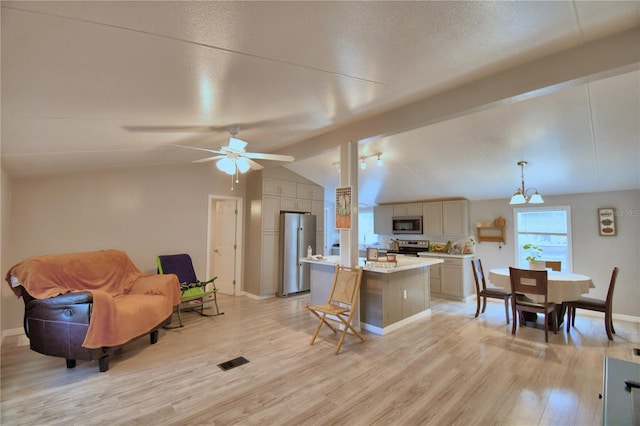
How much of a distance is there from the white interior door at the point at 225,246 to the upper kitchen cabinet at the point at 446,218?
4.15 meters

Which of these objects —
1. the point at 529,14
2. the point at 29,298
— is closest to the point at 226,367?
the point at 29,298

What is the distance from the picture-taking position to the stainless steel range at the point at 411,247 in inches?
258

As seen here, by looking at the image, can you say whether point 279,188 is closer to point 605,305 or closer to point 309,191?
point 309,191

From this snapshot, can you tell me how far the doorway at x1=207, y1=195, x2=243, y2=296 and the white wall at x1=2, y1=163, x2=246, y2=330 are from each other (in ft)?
1.73

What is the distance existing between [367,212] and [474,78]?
19.3ft

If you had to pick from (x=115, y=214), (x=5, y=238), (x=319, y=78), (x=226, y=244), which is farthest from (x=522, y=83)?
(x=5, y=238)

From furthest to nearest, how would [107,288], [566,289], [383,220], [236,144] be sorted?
[383,220]
[566,289]
[107,288]
[236,144]

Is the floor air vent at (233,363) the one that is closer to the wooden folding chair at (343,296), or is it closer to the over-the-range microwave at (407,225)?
the wooden folding chair at (343,296)

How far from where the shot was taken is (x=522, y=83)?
2.40 m

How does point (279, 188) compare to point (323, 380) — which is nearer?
point (323, 380)

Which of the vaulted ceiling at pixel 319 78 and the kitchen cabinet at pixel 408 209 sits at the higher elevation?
the vaulted ceiling at pixel 319 78

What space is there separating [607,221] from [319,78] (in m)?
5.30

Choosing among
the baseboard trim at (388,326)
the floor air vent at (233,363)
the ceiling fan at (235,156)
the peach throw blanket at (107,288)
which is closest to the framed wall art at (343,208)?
the ceiling fan at (235,156)

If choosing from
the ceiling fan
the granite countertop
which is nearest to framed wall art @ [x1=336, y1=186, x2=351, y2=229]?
the ceiling fan
